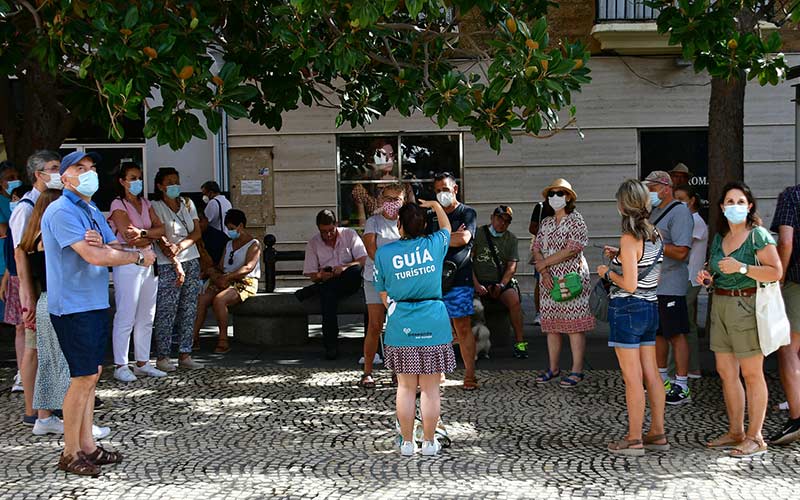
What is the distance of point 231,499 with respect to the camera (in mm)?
5320

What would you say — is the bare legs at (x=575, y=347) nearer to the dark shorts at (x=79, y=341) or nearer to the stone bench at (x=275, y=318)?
the stone bench at (x=275, y=318)

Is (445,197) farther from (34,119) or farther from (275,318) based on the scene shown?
(34,119)

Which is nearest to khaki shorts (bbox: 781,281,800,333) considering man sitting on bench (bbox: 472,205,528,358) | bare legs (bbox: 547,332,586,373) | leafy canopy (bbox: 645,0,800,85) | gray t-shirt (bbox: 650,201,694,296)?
gray t-shirt (bbox: 650,201,694,296)

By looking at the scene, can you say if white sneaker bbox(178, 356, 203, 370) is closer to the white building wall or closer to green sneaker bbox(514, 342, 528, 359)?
green sneaker bbox(514, 342, 528, 359)

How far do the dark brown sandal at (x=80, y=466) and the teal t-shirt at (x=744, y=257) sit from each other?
4066mm

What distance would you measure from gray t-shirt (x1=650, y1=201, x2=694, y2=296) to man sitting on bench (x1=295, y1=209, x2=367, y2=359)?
3401 millimetres

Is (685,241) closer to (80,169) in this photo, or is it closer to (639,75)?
(80,169)

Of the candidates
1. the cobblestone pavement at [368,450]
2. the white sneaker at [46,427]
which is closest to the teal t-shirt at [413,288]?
the cobblestone pavement at [368,450]

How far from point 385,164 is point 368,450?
31.7 ft

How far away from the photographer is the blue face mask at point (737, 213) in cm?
616

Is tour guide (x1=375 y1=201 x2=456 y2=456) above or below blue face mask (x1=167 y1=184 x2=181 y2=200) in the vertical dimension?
below

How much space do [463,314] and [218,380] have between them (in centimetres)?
239

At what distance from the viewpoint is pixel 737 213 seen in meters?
6.16

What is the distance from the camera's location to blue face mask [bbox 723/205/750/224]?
242 inches
